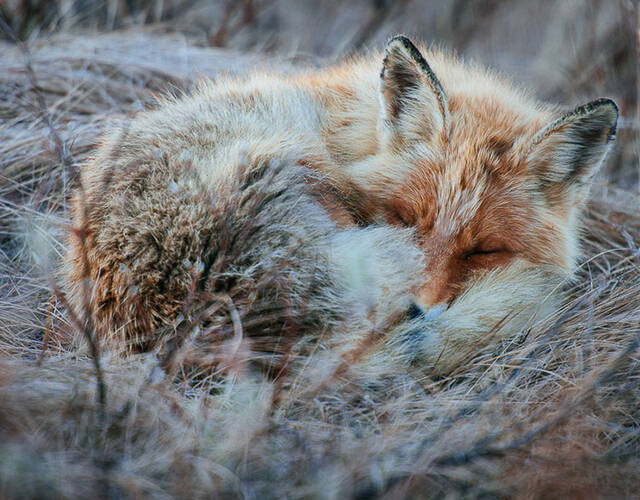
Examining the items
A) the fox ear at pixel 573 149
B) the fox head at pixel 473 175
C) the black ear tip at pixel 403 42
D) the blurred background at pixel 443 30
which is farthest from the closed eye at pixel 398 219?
the blurred background at pixel 443 30

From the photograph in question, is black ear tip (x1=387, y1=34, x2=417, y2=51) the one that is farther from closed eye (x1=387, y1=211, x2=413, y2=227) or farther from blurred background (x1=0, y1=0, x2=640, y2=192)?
blurred background (x1=0, y1=0, x2=640, y2=192)

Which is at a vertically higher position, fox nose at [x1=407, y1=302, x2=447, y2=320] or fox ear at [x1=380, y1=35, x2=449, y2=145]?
fox ear at [x1=380, y1=35, x2=449, y2=145]

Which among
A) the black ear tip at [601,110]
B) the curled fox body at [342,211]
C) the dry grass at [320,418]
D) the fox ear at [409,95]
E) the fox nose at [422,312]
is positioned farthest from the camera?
the fox ear at [409,95]

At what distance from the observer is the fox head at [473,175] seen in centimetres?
243

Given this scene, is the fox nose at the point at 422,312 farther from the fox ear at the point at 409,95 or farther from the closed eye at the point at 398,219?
the fox ear at the point at 409,95

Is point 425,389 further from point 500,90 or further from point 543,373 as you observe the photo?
point 500,90

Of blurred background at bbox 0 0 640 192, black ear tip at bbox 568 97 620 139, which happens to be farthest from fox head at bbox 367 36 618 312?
blurred background at bbox 0 0 640 192

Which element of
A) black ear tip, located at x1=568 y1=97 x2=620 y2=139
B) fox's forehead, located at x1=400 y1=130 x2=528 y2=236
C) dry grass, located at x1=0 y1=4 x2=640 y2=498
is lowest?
dry grass, located at x1=0 y1=4 x2=640 y2=498

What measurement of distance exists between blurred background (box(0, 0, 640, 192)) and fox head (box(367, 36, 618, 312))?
6.30ft

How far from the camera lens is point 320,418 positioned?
78.2 inches

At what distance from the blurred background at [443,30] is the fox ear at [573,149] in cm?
184

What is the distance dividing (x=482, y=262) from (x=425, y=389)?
672 millimetres

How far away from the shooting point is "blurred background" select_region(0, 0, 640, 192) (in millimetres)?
5047

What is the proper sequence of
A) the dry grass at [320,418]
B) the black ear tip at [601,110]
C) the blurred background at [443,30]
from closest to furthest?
the dry grass at [320,418] → the black ear tip at [601,110] → the blurred background at [443,30]
